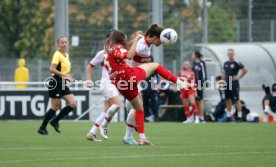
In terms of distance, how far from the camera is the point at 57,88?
19953 millimetres

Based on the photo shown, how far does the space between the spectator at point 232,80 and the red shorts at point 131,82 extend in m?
13.2

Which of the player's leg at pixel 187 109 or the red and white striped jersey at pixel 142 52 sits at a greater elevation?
the red and white striped jersey at pixel 142 52

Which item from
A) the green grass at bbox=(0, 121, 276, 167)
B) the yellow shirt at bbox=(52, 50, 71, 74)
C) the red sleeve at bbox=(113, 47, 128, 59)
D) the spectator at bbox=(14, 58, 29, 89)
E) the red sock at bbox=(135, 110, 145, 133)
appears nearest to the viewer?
the green grass at bbox=(0, 121, 276, 167)

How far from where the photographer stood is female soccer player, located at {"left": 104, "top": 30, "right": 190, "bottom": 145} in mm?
15430

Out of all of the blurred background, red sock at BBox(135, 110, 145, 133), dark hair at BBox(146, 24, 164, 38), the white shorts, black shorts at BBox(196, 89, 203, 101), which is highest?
the blurred background

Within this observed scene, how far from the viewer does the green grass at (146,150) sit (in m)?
12.5

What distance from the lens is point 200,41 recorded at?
113 ft

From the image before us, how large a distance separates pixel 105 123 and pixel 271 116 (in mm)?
12047

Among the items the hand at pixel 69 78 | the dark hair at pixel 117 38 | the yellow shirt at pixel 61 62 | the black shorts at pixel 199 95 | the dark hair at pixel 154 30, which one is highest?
the dark hair at pixel 154 30

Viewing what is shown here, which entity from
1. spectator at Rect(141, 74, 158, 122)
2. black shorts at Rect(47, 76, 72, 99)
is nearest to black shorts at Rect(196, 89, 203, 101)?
spectator at Rect(141, 74, 158, 122)

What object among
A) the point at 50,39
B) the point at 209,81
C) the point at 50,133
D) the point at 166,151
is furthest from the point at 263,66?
the point at 50,39

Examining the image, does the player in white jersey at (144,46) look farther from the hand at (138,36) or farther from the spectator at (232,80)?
the spectator at (232,80)

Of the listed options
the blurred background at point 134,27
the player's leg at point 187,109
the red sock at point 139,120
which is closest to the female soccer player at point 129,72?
the red sock at point 139,120

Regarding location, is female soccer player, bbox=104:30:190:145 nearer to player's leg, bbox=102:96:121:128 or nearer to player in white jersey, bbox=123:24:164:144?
player in white jersey, bbox=123:24:164:144
